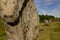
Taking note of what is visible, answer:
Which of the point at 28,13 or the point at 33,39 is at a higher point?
the point at 28,13

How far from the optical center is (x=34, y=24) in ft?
22.9

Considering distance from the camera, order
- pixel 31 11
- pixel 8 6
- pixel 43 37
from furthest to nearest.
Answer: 1. pixel 43 37
2. pixel 31 11
3. pixel 8 6

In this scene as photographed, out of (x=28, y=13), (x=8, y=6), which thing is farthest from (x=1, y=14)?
(x=28, y=13)

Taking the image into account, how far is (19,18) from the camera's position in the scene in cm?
613

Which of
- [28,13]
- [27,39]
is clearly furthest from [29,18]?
[27,39]

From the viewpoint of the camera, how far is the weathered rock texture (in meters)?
5.86

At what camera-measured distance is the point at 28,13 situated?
657 cm

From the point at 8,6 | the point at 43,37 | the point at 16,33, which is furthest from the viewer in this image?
the point at 43,37

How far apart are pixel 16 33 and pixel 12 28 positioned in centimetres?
19

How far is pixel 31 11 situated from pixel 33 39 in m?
0.85

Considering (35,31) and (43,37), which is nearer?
(35,31)

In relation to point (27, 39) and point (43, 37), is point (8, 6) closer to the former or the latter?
point (27, 39)

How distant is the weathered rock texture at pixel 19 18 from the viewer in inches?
231

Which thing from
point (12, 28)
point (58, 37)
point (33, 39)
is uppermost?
point (12, 28)
